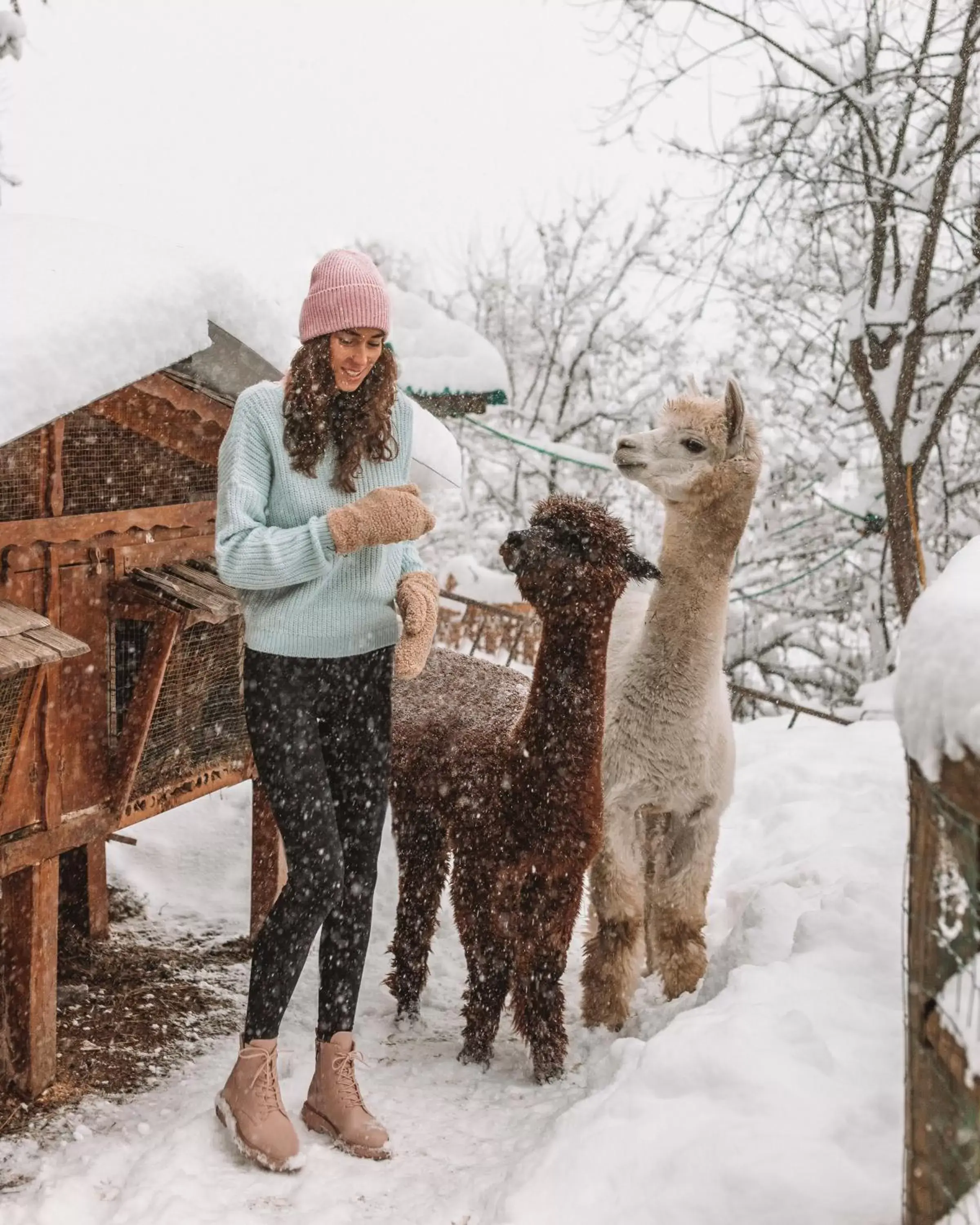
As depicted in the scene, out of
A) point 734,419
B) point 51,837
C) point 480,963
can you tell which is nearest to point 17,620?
point 51,837

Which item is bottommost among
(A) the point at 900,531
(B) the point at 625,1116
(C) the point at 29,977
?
(C) the point at 29,977

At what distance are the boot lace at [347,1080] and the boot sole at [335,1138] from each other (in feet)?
0.26

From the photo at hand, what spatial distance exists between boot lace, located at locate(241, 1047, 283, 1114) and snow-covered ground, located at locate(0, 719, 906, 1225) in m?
0.16

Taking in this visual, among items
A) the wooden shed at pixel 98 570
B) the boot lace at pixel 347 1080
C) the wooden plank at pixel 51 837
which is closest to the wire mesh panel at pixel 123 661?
the wooden shed at pixel 98 570

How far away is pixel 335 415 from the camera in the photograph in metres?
2.85

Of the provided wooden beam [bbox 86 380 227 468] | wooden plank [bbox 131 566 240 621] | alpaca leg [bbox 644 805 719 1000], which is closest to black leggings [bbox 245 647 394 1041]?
wooden plank [bbox 131 566 240 621]

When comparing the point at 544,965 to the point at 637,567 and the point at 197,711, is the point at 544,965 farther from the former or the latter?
the point at 197,711

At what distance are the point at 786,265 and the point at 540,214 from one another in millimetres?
4694

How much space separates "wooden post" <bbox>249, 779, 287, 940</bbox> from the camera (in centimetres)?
443

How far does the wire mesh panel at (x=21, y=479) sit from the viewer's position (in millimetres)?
3205

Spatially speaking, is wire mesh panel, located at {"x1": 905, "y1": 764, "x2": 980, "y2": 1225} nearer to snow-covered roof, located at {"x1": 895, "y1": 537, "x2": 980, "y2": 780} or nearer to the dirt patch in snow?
snow-covered roof, located at {"x1": 895, "y1": 537, "x2": 980, "y2": 780}

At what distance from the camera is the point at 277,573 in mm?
2637

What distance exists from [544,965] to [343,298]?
206 cm

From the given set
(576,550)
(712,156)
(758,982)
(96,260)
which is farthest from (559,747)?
(712,156)
